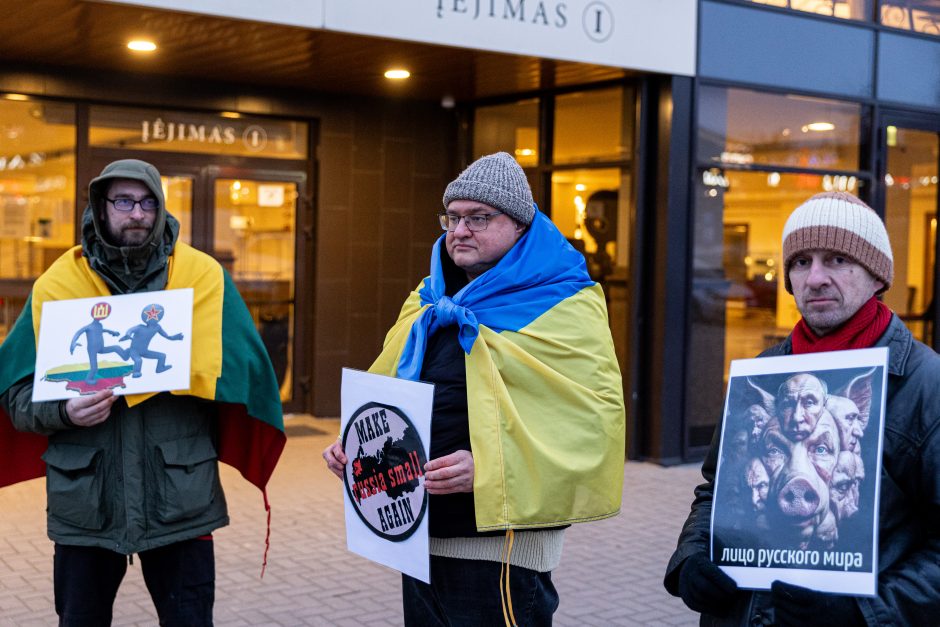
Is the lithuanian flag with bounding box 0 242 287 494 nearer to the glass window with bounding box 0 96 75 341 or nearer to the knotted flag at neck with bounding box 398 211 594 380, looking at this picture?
the knotted flag at neck with bounding box 398 211 594 380

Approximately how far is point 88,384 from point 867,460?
2299 mm

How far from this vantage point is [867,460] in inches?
83.4

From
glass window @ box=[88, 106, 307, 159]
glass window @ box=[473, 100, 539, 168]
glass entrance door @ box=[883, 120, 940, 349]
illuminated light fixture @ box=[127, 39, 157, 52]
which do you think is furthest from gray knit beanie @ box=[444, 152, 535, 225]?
glass entrance door @ box=[883, 120, 940, 349]

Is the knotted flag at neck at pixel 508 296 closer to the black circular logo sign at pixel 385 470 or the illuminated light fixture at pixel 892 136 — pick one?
the black circular logo sign at pixel 385 470

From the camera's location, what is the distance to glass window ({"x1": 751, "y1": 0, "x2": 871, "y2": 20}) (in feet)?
30.9

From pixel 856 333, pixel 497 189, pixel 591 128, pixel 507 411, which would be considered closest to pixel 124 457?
pixel 507 411

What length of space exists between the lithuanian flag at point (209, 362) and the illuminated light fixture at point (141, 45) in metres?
5.31

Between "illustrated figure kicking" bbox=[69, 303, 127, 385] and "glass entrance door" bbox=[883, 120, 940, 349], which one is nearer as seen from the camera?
"illustrated figure kicking" bbox=[69, 303, 127, 385]

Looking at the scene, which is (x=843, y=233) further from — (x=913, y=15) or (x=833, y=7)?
(x=913, y=15)

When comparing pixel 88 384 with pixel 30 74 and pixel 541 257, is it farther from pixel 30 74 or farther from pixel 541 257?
pixel 30 74

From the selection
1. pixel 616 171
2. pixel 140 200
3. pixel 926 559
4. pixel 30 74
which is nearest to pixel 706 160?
pixel 616 171

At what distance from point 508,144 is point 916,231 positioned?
4272mm

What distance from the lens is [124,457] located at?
3.36m

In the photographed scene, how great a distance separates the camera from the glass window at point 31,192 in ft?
31.0
